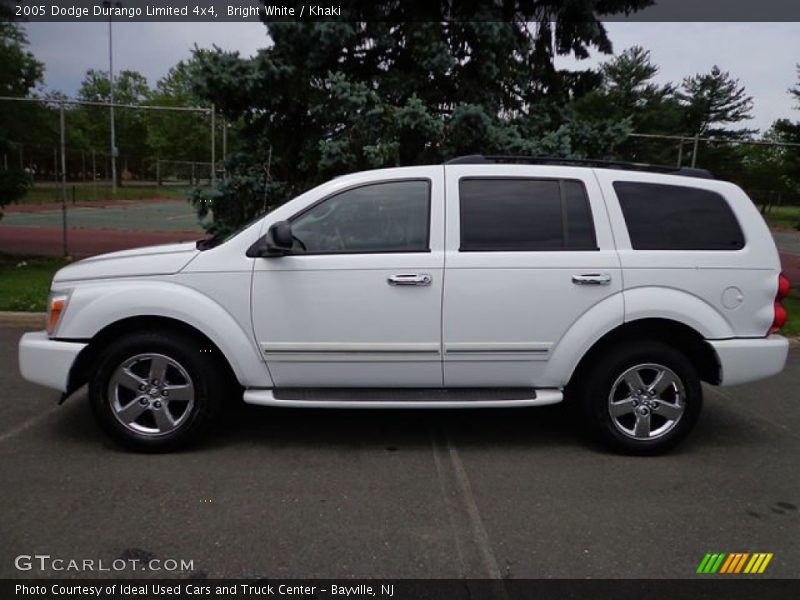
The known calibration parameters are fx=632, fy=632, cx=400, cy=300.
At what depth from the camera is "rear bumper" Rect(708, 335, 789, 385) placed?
408 centimetres

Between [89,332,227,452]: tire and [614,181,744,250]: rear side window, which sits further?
[614,181,744,250]: rear side window

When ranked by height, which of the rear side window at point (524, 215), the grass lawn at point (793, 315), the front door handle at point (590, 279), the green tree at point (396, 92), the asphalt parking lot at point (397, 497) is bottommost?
the asphalt parking lot at point (397, 497)

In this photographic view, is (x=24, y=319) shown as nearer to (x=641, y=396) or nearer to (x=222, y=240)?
(x=222, y=240)

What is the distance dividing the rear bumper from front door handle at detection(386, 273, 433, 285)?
190cm

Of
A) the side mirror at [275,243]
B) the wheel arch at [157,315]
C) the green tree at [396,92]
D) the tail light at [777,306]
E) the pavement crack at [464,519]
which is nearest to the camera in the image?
the pavement crack at [464,519]

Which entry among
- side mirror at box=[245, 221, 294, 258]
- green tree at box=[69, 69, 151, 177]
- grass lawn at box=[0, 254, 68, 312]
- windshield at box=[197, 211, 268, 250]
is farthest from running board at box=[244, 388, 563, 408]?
green tree at box=[69, 69, 151, 177]

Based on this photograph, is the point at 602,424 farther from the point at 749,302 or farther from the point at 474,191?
the point at 474,191

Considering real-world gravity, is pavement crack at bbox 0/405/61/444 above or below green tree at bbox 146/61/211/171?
below

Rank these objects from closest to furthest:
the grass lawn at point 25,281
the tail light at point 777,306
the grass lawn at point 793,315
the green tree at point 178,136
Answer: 1. the tail light at point 777,306
2. the grass lawn at point 793,315
3. the grass lawn at point 25,281
4. the green tree at point 178,136

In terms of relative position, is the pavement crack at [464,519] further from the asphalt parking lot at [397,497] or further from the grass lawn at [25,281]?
the grass lawn at [25,281]

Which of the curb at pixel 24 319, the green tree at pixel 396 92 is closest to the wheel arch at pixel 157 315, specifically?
the green tree at pixel 396 92

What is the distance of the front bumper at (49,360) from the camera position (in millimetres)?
3926

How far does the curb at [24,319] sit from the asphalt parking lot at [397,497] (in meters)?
3.06

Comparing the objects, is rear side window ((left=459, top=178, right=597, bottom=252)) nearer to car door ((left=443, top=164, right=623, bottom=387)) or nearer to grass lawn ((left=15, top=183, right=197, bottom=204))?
car door ((left=443, top=164, right=623, bottom=387))
